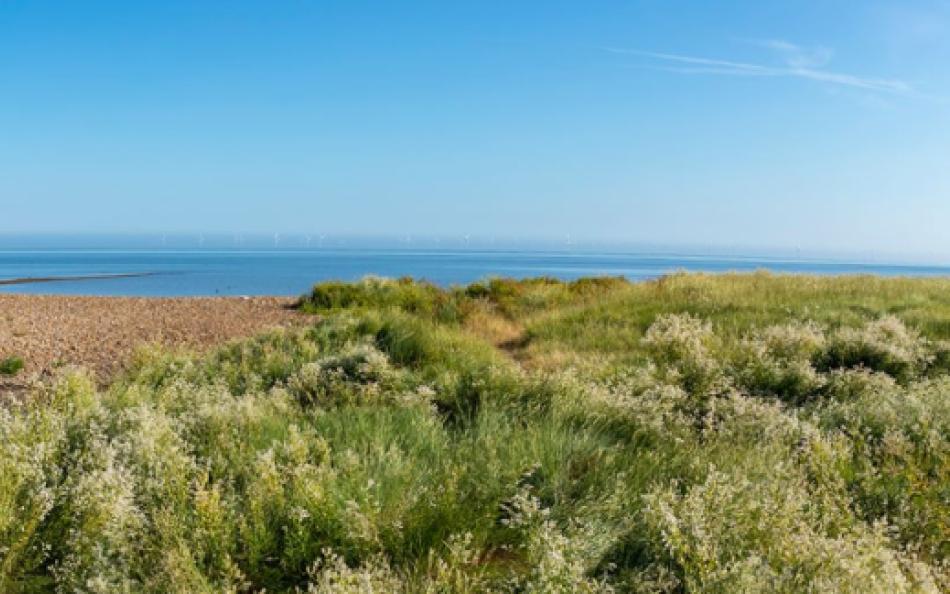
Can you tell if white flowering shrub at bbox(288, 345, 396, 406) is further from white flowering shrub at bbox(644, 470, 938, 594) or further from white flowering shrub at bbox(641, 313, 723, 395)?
white flowering shrub at bbox(644, 470, 938, 594)

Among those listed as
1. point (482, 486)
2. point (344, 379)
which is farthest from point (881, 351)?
point (482, 486)

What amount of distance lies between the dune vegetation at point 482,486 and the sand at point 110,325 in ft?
17.6

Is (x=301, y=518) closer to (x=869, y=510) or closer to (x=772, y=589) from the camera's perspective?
(x=772, y=589)

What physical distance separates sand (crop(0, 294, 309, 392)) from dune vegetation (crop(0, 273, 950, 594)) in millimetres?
5379

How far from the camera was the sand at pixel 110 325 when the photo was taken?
1271 cm

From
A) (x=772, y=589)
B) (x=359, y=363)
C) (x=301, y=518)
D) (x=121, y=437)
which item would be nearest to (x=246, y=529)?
(x=301, y=518)

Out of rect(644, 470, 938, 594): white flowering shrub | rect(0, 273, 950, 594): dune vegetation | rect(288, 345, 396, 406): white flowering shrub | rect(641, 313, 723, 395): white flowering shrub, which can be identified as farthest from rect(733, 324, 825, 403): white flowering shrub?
rect(644, 470, 938, 594): white flowering shrub

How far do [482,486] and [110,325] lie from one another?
15.9 meters

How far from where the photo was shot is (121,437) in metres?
4.86

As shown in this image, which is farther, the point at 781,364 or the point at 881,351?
the point at 881,351

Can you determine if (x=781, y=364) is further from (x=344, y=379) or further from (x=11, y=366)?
(x=11, y=366)

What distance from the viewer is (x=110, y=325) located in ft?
57.1

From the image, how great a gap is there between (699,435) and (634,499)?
2661 millimetres

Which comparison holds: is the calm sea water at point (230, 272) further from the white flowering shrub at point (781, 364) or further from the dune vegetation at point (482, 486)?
the dune vegetation at point (482, 486)
